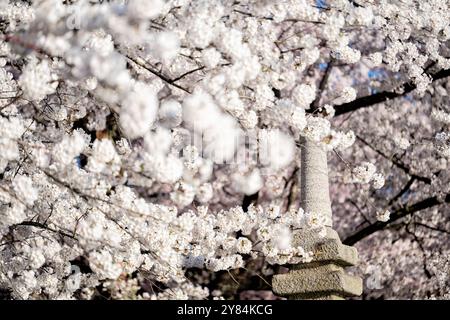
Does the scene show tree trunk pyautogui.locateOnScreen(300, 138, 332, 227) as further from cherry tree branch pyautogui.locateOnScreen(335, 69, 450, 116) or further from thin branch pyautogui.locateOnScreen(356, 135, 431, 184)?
thin branch pyautogui.locateOnScreen(356, 135, 431, 184)

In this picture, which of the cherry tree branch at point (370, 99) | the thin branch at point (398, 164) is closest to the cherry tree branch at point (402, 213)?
the thin branch at point (398, 164)

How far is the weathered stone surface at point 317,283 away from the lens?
518 cm

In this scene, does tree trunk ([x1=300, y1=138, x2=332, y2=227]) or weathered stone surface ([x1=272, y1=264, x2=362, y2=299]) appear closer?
weathered stone surface ([x1=272, y1=264, x2=362, y2=299])

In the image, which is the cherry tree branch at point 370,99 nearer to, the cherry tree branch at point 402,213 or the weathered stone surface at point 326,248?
the cherry tree branch at point 402,213

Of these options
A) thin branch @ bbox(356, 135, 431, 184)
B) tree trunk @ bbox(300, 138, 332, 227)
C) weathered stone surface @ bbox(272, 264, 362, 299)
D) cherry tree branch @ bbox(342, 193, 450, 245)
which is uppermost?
thin branch @ bbox(356, 135, 431, 184)

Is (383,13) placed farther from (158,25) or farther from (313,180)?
(158,25)

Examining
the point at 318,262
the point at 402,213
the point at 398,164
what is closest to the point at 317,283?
the point at 318,262

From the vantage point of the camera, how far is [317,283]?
5266 mm

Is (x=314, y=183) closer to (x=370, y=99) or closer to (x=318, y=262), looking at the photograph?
(x=318, y=262)

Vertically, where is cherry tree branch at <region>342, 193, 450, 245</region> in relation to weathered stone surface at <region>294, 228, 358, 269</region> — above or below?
above

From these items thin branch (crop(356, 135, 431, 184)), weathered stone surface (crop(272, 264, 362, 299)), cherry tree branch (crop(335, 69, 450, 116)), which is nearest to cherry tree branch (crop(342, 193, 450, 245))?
thin branch (crop(356, 135, 431, 184))

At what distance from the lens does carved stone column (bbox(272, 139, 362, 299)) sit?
206 inches

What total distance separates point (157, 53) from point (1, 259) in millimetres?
2784

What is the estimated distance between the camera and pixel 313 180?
18.4 ft
